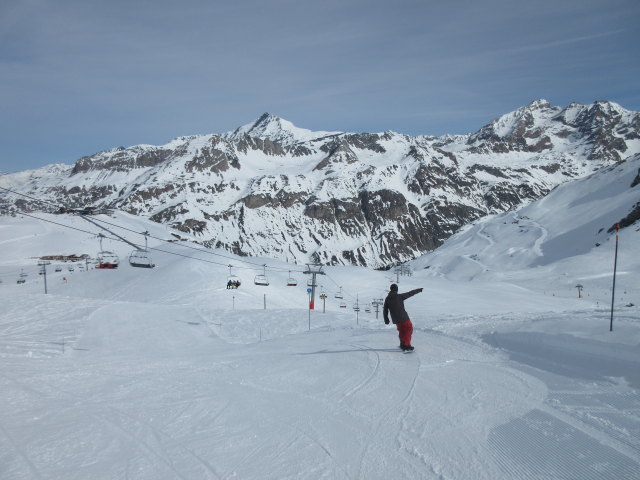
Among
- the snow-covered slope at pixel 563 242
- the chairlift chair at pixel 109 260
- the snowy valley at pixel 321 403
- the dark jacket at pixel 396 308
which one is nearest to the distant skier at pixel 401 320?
the dark jacket at pixel 396 308

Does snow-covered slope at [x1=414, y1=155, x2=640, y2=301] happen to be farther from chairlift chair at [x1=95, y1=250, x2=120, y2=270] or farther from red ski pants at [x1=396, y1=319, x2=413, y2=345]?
chairlift chair at [x1=95, y1=250, x2=120, y2=270]

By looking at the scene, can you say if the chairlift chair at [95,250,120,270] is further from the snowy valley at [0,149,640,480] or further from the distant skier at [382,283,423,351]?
the distant skier at [382,283,423,351]

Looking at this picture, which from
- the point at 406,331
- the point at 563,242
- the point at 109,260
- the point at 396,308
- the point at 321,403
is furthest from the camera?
the point at 563,242

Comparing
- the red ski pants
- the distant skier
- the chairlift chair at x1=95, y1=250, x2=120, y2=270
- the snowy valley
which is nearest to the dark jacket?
the distant skier

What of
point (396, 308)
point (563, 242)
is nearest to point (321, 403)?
point (396, 308)

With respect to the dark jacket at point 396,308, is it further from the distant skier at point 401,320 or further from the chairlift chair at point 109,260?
the chairlift chair at point 109,260

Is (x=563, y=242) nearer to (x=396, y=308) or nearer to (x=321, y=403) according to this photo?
(x=396, y=308)

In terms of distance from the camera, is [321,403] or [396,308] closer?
[321,403]

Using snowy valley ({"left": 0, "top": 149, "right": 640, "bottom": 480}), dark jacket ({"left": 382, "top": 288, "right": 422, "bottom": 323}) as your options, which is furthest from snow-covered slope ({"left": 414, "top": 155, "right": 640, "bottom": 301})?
dark jacket ({"left": 382, "top": 288, "right": 422, "bottom": 323})

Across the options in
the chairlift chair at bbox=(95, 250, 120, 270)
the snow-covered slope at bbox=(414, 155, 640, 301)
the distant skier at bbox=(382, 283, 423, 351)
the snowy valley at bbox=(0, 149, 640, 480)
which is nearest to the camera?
the snowy valley at bbox=(0, 149, 640, 480)

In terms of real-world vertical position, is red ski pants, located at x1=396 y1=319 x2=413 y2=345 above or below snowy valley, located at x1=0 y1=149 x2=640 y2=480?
above

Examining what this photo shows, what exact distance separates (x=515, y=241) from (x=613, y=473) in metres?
149

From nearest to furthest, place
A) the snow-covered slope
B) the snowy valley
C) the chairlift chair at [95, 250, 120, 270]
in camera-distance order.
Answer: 1. the snowy valley
2. the chairlift chair at [95, 250, 120, 270]
3. the snow-covered slope

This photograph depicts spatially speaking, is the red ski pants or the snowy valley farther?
A: the red ski pants
